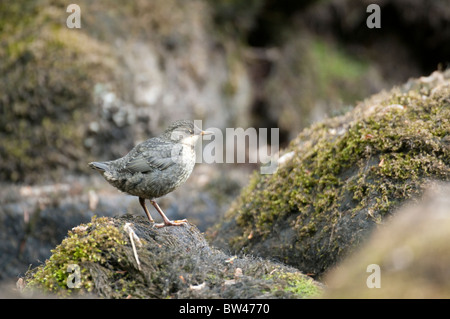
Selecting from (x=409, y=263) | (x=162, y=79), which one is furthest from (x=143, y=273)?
(x=162, y=79)

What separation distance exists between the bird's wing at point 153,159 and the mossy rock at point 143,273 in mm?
800

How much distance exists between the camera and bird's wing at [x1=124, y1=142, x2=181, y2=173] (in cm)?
475

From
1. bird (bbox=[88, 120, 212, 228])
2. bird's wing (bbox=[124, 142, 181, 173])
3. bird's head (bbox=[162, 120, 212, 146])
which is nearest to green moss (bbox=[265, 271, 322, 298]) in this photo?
bird (bbox=[88, 120, 212, 228])

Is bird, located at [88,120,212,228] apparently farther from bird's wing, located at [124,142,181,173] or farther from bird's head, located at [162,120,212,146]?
bird's head, located at [162,120,212,146]

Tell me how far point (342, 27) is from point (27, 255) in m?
10.4

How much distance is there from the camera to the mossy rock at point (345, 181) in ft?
15.0

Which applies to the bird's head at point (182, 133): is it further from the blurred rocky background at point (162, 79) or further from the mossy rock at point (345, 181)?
the blurred rocky background at point (162, 79)

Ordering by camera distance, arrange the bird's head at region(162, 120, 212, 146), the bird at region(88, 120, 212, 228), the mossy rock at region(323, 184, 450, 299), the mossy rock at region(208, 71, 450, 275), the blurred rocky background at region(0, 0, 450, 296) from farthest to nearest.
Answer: the blurred rocky background at region(0, 0, 450, 296), the bird's head at region(162, 120, 212, 146), the bird at region(88, 120, 212, 228), the mossy rock at region(208, 71, 450, 275), the mossy rock at region(323, 184, 450, 299)

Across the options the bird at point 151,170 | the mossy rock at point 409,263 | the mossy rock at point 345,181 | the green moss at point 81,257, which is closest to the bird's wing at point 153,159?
the bird at point 151,170

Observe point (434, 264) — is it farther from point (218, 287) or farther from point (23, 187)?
point (23, 187)

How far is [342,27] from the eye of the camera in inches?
538

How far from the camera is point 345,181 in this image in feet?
16.3

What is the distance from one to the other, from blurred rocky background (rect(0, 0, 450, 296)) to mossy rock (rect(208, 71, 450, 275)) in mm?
1484
